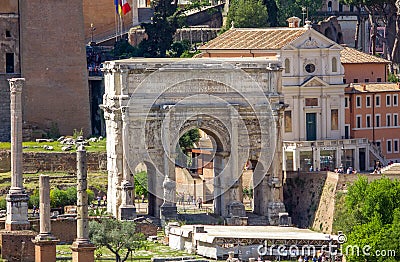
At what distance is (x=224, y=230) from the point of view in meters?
77.9

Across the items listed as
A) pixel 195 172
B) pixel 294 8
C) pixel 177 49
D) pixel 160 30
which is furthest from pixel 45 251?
pixel 294 8

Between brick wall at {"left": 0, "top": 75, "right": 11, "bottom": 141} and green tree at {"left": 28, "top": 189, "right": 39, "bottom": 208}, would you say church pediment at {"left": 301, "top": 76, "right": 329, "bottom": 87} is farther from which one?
brick wall at {"left": 0, "top": 75, "right": 11, "bottom": 141}

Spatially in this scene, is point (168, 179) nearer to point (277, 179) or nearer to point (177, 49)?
point (277, 179)

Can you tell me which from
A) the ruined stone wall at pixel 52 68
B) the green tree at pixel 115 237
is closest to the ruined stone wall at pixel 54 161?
the ruined stone wall at pixel 52 68

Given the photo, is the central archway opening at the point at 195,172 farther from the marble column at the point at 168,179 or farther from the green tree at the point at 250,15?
the green tree at the point at 250,15

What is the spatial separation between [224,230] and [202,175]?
1331cm

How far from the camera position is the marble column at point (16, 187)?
251 ft

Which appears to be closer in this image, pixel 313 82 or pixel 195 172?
pixel 313 82

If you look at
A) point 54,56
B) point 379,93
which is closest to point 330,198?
point 379,93

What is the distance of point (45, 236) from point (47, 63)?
1142 inches

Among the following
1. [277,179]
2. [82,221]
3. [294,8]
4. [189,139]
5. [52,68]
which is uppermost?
[294,8]

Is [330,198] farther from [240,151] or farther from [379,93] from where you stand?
[379,93]

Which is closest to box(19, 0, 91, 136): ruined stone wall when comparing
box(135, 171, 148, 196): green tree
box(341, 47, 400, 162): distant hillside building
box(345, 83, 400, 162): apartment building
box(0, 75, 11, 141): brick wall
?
box(0, 75, 11, 141): brick wall

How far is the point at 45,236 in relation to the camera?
71062mm
